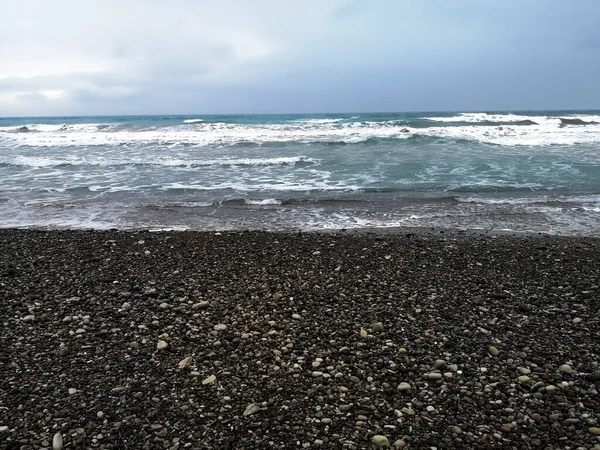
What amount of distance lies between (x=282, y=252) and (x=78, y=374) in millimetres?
3638

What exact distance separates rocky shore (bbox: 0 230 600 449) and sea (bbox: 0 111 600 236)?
110 inches

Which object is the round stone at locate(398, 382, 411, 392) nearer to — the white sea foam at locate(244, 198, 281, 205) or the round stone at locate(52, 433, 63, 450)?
the round stone at locate(52, 433, 63, 450)

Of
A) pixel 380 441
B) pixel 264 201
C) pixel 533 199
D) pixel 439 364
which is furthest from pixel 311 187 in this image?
pixel 380 441

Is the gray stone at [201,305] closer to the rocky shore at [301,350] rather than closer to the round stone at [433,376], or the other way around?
the rocky shore at [301,350]

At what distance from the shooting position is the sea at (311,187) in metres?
9.22

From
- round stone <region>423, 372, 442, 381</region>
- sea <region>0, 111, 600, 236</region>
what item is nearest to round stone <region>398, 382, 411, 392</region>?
round stone <region>423, 372, 442, 381</region>

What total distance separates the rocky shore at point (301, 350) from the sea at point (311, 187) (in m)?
2.79

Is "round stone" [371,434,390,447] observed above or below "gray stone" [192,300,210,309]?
below

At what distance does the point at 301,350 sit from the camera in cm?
391

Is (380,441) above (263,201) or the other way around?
the other way around

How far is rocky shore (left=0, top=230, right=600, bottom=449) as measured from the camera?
2.98 m

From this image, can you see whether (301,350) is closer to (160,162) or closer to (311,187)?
(311,187)

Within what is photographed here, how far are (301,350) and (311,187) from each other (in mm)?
9116

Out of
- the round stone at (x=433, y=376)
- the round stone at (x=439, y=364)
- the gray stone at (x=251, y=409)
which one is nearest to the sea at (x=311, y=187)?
the round stone at (x=439, y=364)
